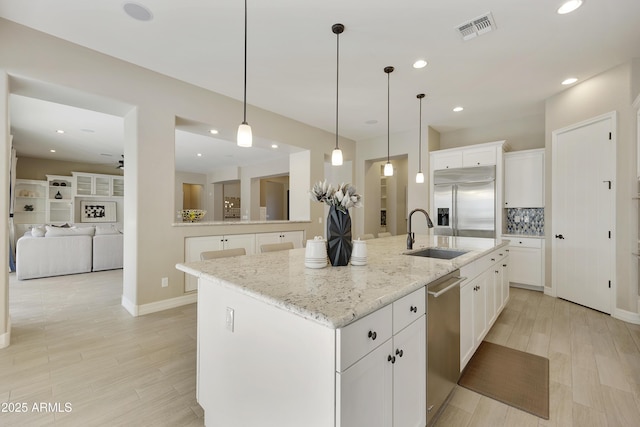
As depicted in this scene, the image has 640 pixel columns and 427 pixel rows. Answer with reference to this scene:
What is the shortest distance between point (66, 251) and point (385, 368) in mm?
6373

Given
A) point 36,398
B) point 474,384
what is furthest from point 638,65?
point 36,398

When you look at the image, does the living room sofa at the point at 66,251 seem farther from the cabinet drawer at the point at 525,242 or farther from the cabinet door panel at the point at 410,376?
the cabinet drawer at the point at 525,242

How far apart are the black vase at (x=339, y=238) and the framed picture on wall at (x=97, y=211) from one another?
9.83 metres

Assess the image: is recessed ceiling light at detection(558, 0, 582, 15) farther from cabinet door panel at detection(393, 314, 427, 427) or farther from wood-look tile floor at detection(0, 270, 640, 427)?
wood-look tile floor at detection(0, 270, 640, 427)

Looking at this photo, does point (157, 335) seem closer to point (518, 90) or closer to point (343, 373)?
point (343, 373)

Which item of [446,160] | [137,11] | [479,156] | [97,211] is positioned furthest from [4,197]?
[97,211]

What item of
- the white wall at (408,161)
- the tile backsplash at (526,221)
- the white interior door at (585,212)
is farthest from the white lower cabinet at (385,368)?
the tile backsplash at (526,221)

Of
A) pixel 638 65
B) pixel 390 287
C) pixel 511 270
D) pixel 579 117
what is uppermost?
pixel 638 65

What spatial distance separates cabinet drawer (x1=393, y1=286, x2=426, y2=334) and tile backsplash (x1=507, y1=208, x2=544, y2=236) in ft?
14.6

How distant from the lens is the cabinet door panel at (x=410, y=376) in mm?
1175

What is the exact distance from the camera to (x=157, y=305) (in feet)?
10.7

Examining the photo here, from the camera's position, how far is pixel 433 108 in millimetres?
4363

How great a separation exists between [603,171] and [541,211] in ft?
4.49

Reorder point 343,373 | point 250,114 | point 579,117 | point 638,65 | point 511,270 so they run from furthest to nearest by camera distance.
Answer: point 511,270, point 250,114, point 579,117, point 638,65, point 343,373
